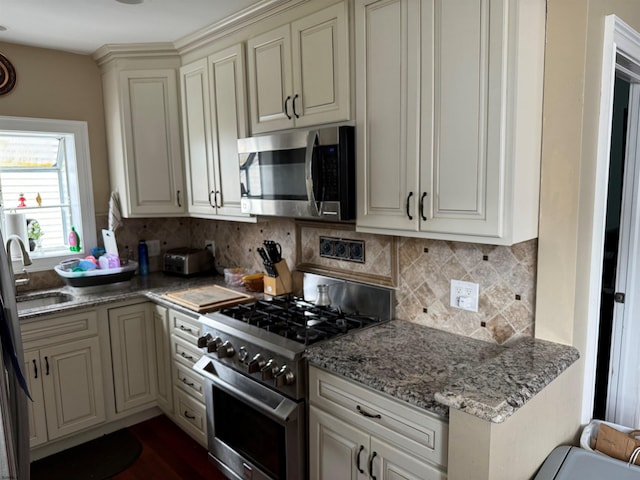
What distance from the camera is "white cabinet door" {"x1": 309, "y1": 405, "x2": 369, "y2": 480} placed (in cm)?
164

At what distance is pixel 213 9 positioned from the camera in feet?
7.75

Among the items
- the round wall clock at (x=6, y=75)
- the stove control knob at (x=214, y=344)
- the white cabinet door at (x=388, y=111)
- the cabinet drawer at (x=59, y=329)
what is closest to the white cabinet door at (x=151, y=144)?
the round wall clock at (x=6, y=75)

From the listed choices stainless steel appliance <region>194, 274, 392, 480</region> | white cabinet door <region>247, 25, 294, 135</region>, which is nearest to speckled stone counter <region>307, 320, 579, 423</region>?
stainless steel appliance <region>194, 274, 392, 480</region>

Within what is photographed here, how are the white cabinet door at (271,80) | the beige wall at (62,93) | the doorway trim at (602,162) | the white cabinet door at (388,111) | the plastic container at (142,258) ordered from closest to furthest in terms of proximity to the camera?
the doorway trim at (602,162), the white cabinet door at (388,111), the white cabinet door at (271,80), the beige wall at (62,93), the plastic container at (142,258)

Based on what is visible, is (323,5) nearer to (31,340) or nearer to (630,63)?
(630,63)

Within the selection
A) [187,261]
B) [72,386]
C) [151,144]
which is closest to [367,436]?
[72,386]

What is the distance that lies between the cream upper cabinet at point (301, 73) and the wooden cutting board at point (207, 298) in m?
0.96

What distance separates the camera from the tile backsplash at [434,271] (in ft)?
5.79

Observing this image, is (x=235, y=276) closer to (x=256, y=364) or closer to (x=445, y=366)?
(x=256, y=364)

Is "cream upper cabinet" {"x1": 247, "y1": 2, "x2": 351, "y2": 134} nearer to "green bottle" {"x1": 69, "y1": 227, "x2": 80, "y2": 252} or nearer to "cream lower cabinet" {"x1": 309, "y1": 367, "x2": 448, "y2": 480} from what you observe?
"cream lower cabinet" {"x1": 309, "y1": 367, "x2": 448, "y2": 480}

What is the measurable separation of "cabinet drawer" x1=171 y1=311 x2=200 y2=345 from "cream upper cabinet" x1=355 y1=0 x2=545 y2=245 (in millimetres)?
1266

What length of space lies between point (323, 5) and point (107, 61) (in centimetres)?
183

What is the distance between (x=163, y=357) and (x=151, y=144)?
4.63 feet

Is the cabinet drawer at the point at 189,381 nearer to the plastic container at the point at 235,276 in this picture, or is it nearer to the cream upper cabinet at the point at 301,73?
the plastic container at the point at 235,276
